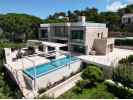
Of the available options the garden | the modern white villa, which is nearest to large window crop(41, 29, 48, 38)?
the modern white villa

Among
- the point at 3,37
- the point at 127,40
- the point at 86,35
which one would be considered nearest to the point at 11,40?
the point at 3,37

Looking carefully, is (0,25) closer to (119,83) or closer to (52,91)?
(52,91)

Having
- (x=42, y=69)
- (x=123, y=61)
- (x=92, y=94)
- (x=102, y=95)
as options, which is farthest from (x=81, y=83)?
(x=123, y=61)

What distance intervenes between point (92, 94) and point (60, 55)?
1411 centimetres

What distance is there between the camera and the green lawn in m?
18.0

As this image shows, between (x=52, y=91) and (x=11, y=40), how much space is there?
37005 millimetres

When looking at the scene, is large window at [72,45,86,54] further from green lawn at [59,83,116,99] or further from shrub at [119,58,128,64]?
green lawn at [59,83,116,99]

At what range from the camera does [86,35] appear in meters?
30.6

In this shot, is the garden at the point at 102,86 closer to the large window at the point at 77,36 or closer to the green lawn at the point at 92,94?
the green lawn at the point at 92,94

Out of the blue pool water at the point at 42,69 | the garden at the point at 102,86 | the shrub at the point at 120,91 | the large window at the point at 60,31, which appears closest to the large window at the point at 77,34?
the large window at the point at 60,31

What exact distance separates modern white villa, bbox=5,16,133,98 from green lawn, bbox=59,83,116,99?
50.0 inches

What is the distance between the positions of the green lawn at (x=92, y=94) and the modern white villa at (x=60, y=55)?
1.27 m

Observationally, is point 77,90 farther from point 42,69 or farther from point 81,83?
point 42,69

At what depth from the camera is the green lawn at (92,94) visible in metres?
18.0
